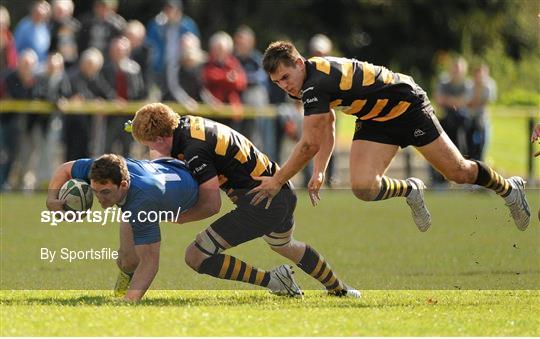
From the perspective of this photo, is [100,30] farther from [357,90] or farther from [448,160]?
[357,90]

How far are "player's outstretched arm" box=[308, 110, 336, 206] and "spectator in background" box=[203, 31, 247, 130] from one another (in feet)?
32.3

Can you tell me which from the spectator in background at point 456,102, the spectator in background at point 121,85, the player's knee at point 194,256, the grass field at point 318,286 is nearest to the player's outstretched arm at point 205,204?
the grass field at point 318,286

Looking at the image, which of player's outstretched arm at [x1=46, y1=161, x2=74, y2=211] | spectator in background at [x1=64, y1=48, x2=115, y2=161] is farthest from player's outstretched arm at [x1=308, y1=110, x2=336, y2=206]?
spectator in background at [x1=64, y1=48, x2=115, y2=161]

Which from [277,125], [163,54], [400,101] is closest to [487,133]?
[277,125]

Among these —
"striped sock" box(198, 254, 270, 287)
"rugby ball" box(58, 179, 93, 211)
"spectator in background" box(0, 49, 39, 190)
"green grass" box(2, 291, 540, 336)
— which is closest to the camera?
"green grass" box(2, 291, 540, 336)

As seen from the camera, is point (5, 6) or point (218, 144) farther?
point (5, 6)

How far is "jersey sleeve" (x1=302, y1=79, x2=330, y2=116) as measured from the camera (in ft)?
33.8

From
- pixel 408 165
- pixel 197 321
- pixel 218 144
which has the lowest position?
pixel 408 165

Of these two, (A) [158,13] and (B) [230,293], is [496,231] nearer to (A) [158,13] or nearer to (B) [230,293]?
(B) [230,293]

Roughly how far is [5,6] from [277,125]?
27.7 feet

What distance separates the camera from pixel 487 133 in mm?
21141

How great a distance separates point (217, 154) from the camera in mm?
10398

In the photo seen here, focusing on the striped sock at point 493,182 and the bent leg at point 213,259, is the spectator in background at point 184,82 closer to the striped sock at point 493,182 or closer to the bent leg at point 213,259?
the striped sock at point 493,182

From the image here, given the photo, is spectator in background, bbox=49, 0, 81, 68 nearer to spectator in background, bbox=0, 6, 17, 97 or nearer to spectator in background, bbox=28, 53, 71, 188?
spectator in background, bbox=0, 6, 17, 97
